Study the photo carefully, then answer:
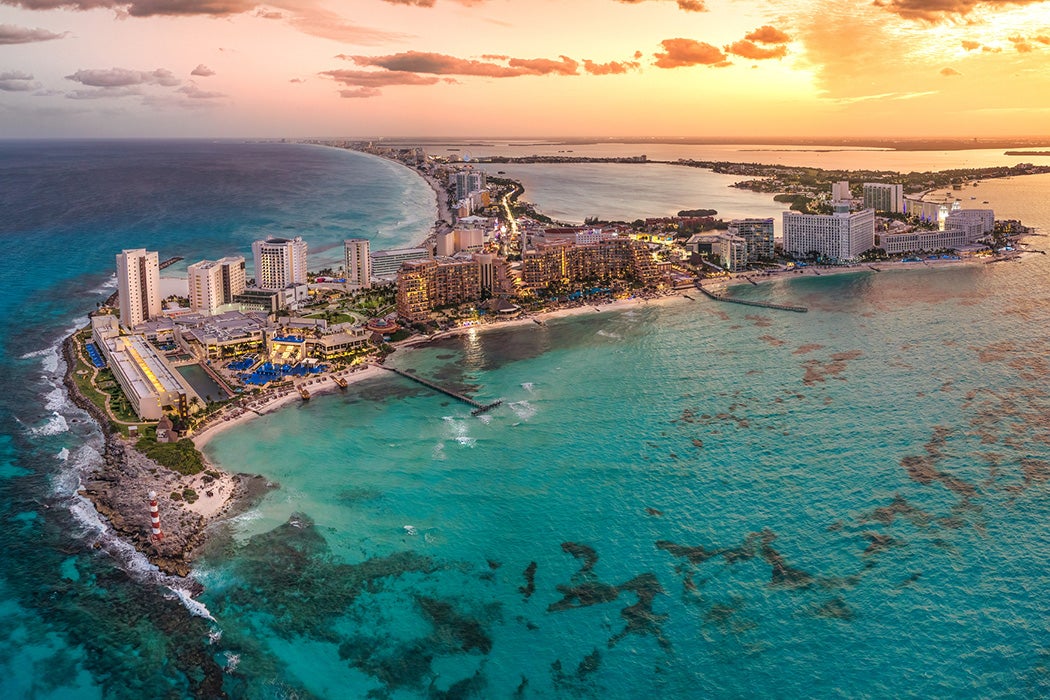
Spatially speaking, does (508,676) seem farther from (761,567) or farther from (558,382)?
(558,382)

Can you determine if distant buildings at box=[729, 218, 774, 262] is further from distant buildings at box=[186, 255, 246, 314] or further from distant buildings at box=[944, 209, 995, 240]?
distant buildings at box=[186, 255, 246, 314]

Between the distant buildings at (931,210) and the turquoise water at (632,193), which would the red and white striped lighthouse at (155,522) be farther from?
the distant buildings at (931,210)

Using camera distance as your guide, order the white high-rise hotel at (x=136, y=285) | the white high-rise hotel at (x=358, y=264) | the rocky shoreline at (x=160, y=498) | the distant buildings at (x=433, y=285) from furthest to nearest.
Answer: the white high-rise hotel at (x=358, y=264) → the distant buildings at (x=433, y=285) → the white high-rise hotel at (x=136, y=285) → the rocky shoreline at (x=160, y=498)

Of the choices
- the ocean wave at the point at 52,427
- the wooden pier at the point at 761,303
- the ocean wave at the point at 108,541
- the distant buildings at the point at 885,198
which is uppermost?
the distant buildings at the point at 885,198

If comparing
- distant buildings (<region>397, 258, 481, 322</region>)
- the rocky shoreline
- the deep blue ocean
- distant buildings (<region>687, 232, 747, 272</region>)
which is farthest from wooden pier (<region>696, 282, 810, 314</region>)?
the rocky shoreline

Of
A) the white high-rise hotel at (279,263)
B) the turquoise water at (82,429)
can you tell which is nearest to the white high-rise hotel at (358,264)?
the white high-rise hotel at (279,263)

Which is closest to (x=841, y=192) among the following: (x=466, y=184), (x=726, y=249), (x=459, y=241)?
(x=726, y=249)

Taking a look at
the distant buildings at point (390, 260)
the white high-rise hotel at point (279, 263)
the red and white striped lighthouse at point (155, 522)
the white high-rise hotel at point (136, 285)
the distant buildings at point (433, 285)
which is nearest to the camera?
the red and white striped lighthouse at point (155, 522)
